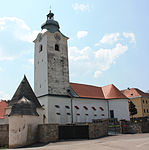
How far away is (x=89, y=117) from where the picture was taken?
34719 mm

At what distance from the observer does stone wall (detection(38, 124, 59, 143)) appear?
1681cm

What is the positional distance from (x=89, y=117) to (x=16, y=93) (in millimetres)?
15369

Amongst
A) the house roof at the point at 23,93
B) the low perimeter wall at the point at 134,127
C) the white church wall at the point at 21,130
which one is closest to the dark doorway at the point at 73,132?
the white church wall at the point at 21,130

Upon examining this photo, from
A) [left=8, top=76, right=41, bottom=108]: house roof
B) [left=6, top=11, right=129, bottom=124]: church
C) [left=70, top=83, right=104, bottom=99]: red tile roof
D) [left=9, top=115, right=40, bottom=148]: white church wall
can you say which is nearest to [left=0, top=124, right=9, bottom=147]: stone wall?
[left=9, top=115, right=40, bottom=148]: white church wall

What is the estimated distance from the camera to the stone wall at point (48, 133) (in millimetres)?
16812

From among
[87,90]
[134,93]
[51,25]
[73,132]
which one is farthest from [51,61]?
[134,93]

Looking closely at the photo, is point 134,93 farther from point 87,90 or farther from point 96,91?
point 87,90

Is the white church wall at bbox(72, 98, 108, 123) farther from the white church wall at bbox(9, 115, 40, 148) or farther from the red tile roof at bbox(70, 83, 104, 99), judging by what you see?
the white church wall at bbox(9, 115, 40, 148)

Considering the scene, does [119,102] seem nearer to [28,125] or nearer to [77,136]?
[77,136]

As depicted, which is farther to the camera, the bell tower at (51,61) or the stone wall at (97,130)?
the bell tower at (51,61)

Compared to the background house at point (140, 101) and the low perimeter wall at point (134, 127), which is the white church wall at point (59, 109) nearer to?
the low perimeter wall at point (134, 127)

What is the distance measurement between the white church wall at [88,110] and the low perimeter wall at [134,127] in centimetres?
1213

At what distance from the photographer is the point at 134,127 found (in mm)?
22047

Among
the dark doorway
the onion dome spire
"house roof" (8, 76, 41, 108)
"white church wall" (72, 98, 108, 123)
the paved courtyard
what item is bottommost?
the paved courtyard
